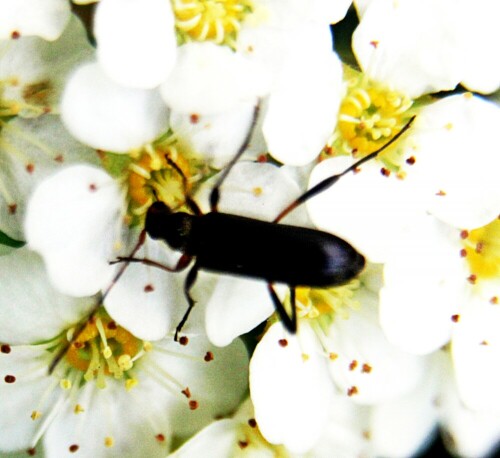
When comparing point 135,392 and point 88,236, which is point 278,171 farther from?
point 135,392

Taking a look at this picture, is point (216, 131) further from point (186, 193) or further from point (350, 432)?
point (350, 432)

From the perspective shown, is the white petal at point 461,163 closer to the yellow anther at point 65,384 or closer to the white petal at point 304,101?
the white petal at point 304,101

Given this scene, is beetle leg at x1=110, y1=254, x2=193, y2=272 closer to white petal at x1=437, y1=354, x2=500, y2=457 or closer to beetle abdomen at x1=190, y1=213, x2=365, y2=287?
beetle abdomen at x1=190, y1=213, x2=365, y2=287

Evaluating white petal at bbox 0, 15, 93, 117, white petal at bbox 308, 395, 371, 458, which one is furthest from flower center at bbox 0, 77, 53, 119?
white petal at bbox 308, 395, 371, 458

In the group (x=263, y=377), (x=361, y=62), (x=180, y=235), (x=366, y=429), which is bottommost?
(x=366, y=429)

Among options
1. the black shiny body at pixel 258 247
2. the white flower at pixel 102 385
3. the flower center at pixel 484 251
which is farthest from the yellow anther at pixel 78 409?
the flower center at pixel 484 251

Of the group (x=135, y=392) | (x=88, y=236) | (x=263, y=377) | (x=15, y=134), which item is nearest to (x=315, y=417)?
(x=263, y=377)
